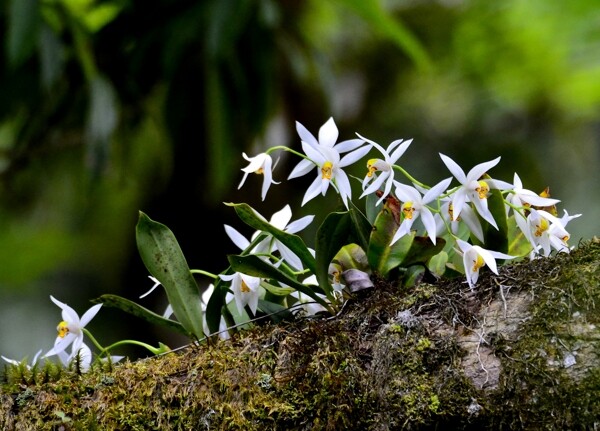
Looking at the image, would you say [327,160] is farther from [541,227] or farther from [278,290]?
[541,227]

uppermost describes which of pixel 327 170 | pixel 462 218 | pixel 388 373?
pixel 327 170

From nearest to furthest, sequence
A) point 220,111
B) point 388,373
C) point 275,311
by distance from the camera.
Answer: point 388,373, point 275,311, point 220,111

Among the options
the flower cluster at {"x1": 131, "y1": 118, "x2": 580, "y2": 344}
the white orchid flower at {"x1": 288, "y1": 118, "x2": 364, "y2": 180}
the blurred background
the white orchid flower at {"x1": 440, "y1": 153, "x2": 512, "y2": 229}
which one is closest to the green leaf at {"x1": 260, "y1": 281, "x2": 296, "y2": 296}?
the flower cluster at {"x1": 131, "y1": 118, "x2": 580, "y2": 344}

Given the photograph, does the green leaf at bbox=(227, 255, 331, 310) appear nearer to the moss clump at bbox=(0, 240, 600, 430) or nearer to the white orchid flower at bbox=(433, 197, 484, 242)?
the moss clump at bbox=(0, 240, 600, 430)

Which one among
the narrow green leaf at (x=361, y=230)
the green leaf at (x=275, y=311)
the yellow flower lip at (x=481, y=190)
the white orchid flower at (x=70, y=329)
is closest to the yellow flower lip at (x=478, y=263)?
the yellow flower lip at (x=481, y=190)

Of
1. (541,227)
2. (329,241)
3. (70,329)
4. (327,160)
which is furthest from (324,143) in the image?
(70,329)

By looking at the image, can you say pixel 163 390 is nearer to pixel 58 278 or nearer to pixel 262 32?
pixel 262 32
